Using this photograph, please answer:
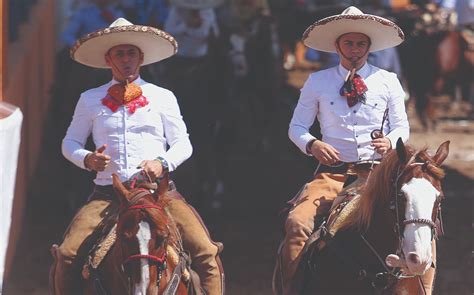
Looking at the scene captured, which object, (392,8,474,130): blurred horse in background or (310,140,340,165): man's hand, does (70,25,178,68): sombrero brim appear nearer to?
(310,140,340,165): man's hand

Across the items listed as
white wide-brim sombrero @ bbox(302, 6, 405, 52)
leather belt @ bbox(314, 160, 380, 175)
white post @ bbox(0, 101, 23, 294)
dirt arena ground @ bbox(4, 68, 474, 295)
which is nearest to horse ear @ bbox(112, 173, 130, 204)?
white post @ bbox(0, 101, 23, 294)

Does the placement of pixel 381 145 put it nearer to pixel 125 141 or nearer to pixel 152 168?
pixel 152 168

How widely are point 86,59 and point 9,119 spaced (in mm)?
873

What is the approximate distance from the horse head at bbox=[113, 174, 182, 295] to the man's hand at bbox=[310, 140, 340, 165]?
3.98ft

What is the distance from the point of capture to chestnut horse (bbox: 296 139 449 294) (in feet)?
25.0

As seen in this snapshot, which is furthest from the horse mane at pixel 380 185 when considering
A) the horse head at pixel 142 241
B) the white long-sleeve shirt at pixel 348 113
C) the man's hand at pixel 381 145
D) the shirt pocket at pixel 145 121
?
the shirt pocket at pixel 145 121

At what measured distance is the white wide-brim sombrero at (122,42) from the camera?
344 inches

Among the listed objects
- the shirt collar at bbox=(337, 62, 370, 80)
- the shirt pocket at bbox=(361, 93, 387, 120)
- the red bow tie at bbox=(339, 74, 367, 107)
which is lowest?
the shirt pocket at bbox=(361, 93, 387, 120)

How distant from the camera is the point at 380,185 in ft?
26.5

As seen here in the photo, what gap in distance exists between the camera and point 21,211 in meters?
13.9

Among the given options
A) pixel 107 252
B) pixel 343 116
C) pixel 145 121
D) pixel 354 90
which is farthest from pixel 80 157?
pixel 354 90

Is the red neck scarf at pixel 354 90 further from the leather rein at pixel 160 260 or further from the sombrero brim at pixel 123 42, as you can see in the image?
the leather rein at pixel 160 260

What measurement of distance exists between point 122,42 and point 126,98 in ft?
1.22

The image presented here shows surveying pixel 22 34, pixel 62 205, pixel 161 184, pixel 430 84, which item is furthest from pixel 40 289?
pixel 430 84
